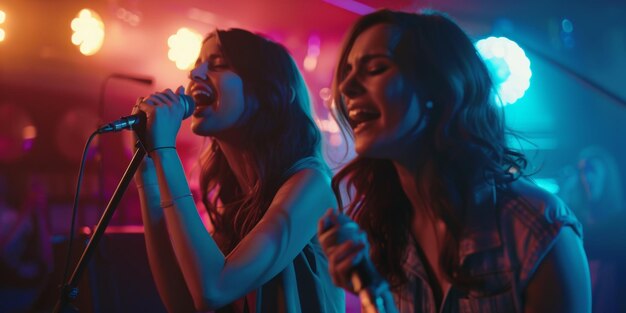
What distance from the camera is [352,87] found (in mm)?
1146

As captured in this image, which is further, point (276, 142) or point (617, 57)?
point (617, 57)

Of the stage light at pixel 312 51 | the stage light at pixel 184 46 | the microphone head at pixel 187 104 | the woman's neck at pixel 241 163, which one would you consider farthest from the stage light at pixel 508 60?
the microphone head at pixel 187 104

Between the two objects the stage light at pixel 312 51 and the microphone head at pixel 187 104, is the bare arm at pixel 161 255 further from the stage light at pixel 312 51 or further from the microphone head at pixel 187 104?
the stage light at pixel 312 51

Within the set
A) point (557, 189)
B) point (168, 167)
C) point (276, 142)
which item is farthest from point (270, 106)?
point (557, 189)

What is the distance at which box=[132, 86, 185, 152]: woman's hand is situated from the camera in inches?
54.8

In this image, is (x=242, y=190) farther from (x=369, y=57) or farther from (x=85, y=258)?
(x=369, y=57)

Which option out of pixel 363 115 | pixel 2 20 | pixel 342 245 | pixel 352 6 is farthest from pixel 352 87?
pixel 2 20

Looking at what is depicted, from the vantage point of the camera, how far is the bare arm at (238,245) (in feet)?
4.33

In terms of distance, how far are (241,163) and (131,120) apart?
510 millimetres

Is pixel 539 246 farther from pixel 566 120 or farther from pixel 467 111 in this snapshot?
pixel 566 120

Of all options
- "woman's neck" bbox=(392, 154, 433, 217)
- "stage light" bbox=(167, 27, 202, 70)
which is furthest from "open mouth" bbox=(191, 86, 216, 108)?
"stage light" bbox=(167, 27, 202, 70)

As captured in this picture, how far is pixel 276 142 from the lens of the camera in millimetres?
1733

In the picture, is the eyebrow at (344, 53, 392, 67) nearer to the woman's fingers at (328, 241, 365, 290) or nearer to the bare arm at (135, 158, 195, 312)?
the woman's fingers at (328, 241, 365, 290)

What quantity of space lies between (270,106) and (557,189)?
4.08 m
